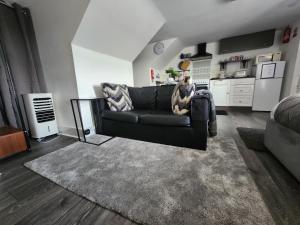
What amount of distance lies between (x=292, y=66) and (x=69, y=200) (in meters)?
4.79

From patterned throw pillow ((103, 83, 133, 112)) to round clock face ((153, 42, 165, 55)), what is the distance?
2.15 metres

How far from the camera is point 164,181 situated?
1.08m

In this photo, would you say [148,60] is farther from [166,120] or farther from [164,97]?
[166,120]

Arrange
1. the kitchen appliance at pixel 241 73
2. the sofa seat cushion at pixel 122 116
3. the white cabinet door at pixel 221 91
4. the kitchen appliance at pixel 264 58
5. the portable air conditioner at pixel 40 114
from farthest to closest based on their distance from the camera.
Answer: the white cabinet door at pixel 221 91, the kitchen appliance at pixel 241 73, the kitchen appliance at pixel 264 58, the portable air conditioner at pixel 40 114, the sofa seat cushion at pixel 122 116

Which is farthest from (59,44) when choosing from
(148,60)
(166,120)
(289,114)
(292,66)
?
(292,66)

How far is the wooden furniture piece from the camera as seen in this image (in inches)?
58.6

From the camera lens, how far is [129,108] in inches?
91.3

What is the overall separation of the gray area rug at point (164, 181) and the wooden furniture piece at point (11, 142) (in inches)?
12.9

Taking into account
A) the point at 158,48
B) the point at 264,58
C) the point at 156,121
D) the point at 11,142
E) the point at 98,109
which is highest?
the point at 158,48

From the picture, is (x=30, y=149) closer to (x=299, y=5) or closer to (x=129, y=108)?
(x=129, y=108)

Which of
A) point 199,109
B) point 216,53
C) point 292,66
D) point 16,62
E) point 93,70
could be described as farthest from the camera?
point 216,53

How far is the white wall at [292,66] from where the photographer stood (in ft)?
9.57

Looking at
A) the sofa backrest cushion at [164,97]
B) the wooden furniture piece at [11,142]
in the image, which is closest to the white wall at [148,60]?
the sofa backrest cushion at [164,97]

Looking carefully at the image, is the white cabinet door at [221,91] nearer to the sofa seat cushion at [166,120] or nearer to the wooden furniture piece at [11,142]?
the sofa seat cushion at [166,120]
